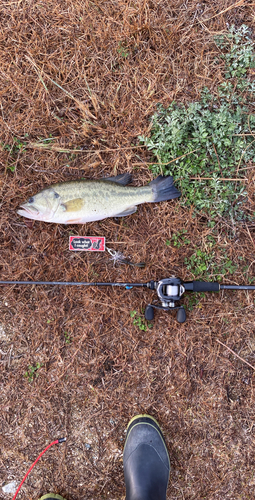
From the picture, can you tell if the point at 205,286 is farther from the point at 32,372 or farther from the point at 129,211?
the point at 32,372

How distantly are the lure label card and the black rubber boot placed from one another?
1.94 meters

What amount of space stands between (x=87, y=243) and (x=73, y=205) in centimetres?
47

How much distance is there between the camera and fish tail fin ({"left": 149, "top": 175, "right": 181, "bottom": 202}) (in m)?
3.38

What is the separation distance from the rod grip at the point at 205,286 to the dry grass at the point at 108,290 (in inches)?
10.7

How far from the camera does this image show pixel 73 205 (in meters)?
3.31

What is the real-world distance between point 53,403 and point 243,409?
7.11ft

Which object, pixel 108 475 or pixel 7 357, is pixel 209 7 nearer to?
pixel 7 357

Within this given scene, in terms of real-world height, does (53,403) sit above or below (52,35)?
below

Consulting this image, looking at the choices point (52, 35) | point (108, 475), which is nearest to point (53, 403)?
point (108, 475)

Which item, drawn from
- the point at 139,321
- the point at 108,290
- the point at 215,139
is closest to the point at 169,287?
the point at 139,321

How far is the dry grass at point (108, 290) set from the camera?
3514 millimetres

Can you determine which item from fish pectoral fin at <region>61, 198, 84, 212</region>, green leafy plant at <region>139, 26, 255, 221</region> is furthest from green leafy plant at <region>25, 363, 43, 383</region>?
green leafy plant at <region>139, 26, 255, 221</region>

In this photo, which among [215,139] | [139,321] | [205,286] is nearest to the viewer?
[205,286]

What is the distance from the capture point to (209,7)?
140 inches
